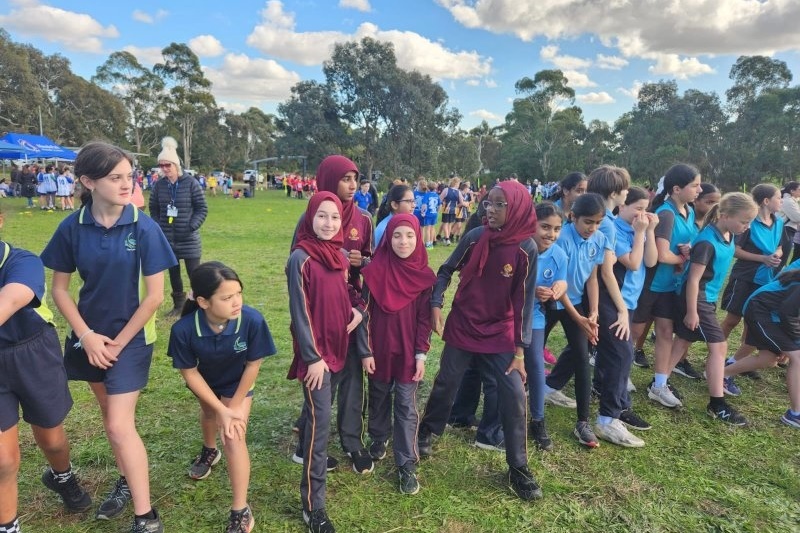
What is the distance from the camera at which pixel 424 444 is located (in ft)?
11.2

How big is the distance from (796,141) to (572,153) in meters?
18.0

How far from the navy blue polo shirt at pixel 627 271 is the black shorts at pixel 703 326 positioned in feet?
1.87

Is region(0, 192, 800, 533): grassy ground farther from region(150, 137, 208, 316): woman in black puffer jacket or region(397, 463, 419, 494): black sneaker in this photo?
region(150, 137, 208, 316): woman in black puffer jacket

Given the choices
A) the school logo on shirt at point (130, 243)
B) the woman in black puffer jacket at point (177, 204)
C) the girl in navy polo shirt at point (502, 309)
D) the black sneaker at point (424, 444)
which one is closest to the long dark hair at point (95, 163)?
the school logo on shirt at point (130, 243)

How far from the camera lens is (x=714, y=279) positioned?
4117 millimetres

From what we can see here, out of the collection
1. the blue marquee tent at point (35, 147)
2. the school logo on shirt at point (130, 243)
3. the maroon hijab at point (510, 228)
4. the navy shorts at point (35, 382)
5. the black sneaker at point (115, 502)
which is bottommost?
the black sneaker at point (115, 502)

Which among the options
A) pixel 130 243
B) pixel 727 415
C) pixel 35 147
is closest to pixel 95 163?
pixel 130 243

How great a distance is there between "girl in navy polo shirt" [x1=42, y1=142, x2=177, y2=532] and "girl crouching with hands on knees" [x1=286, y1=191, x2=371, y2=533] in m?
0.74

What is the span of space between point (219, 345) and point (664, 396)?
12.4 ft

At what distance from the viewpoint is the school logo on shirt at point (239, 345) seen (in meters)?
2.57

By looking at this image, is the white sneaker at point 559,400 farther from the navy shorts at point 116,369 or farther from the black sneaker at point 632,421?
the navy shorts at point 116,369

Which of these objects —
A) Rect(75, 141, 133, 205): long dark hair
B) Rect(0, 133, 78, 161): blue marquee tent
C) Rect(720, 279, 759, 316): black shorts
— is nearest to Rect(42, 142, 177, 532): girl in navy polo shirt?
Rect(75, 141, 133, 205): long dark hair

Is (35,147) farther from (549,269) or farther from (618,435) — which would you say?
(618,435)

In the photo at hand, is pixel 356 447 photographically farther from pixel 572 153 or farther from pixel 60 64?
pixel 60 64
